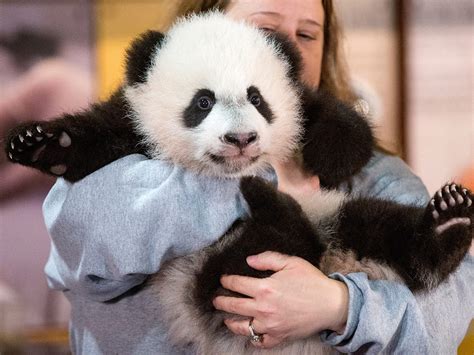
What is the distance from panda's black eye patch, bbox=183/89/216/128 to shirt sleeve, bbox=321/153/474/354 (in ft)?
1.64

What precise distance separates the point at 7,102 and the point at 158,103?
152 cm

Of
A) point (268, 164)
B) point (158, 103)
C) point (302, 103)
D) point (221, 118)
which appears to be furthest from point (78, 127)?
point (302, 103)

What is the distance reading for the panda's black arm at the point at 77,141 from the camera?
1620 millimetres

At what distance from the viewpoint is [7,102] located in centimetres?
307

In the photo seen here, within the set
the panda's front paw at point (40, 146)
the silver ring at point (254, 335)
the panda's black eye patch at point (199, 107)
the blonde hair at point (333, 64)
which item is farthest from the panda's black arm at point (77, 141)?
the blonde hair at point (333, 64)

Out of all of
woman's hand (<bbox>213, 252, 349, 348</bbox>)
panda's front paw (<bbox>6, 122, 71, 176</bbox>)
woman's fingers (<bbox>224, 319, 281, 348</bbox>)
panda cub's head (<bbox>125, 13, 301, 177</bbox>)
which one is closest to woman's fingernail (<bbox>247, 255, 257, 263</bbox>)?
woman's hand (<bbox>213, 252, 349, 348</bbox>)

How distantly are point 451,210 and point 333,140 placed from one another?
0.37 meters

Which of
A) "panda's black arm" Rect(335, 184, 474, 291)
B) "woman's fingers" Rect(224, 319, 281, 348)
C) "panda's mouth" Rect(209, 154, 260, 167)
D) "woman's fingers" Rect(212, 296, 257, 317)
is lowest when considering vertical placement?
"woman's fingers" Rect(224, 319, 281, 348)

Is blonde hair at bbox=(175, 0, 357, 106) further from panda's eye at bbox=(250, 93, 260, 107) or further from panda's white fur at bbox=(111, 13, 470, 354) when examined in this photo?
panda's eye at bbox=(250, 93, 260, 107)

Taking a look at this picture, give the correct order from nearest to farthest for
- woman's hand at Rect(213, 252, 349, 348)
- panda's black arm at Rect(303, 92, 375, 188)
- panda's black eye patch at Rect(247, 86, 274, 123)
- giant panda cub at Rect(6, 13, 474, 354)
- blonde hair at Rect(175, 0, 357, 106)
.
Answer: woman's hand at Rect(213, 252, 349, 348) < giant panda cub at Rect(6, 13, 474, 354) < panda's black eye patch at Rect(247, 86, 274, 123) < panda's black arm at Rect(303, 92, 375, 188) < blonde hair at Rect(175, 0, 357, 106)

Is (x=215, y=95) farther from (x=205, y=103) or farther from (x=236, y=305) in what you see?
(x=236, y=305)

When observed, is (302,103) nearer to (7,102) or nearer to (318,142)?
(318,142)

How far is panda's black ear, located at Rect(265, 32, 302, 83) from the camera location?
6.12 ft

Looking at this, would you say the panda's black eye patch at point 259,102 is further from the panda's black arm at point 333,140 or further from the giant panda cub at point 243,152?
the panda's black arm at point 333,140
